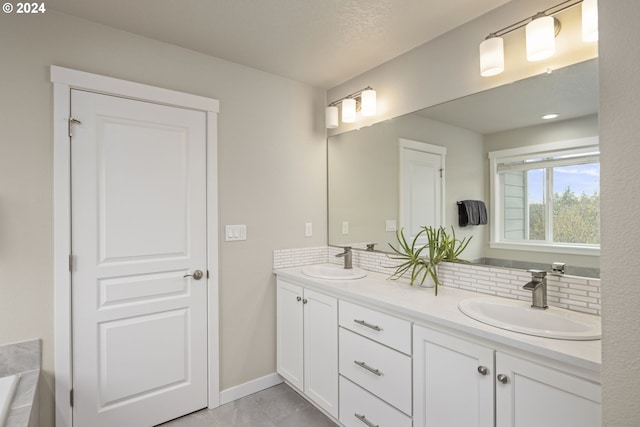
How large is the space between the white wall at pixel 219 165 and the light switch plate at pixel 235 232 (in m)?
0.04

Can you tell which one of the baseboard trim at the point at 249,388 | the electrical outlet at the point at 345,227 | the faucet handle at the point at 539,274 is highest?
the electrical outlet at the point at 345,227

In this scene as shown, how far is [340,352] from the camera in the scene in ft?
6.39

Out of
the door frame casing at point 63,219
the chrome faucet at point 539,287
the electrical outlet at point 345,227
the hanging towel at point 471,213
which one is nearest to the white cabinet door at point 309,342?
the electrical outlet at point 345,227

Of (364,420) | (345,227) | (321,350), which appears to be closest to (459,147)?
(345,227)

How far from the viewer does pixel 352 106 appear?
2.54 metres

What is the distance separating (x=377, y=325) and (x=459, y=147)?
1148 mm

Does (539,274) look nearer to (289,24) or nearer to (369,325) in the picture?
(369,325)

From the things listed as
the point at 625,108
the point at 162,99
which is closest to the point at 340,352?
the point at 625,108

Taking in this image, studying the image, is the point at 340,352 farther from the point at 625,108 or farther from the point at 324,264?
the point at 625,108

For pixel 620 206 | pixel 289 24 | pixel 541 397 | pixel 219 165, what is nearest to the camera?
pixel 620 206

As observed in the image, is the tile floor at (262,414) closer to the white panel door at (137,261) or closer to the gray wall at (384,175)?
the white panel door at (137,261)

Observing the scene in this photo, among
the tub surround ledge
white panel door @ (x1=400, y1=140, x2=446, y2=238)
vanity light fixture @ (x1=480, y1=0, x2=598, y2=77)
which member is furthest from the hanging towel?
the tub surround ledge

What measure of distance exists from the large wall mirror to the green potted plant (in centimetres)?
6

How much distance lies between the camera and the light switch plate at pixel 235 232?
7.70ft
